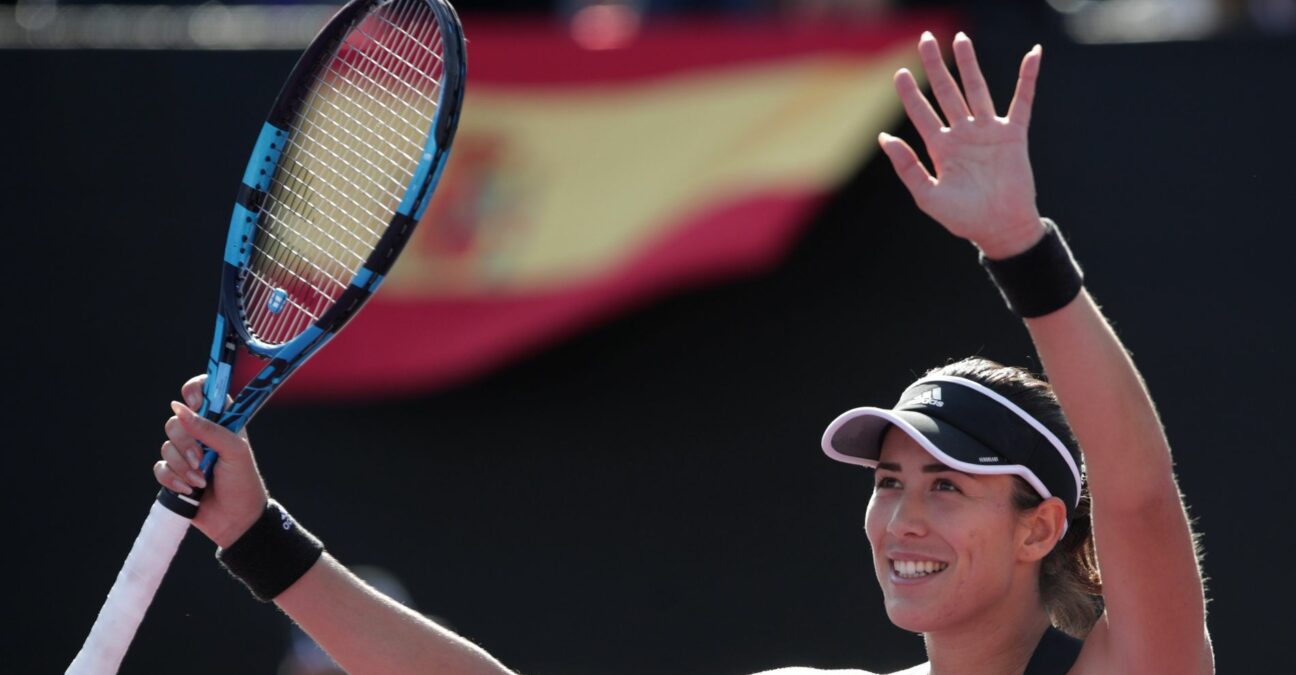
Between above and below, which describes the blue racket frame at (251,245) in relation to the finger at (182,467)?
above

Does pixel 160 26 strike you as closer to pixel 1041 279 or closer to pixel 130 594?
pixel 130 594

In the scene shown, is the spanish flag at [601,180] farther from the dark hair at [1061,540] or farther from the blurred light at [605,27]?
the dark hair at [1061,540]

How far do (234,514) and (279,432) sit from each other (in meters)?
2.79

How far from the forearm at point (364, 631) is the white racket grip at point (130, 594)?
19cm

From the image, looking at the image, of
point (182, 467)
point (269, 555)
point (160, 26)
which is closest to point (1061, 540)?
point (269, 555)

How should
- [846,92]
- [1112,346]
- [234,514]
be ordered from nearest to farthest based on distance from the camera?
[1112,346] < [234,514] < [846,92]

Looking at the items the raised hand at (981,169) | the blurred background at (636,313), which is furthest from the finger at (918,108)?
the blurred background at (636,313)

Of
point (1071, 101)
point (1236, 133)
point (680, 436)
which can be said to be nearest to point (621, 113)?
point (680, 436)

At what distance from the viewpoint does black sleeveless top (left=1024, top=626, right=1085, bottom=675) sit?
2193mm

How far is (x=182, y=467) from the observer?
2.34m

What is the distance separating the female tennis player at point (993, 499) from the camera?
1.89 meters

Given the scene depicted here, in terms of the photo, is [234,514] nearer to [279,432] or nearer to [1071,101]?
[279,432]

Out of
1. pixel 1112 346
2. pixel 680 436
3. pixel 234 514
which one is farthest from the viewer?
pixel 680 436

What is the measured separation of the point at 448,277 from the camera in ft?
16.6
